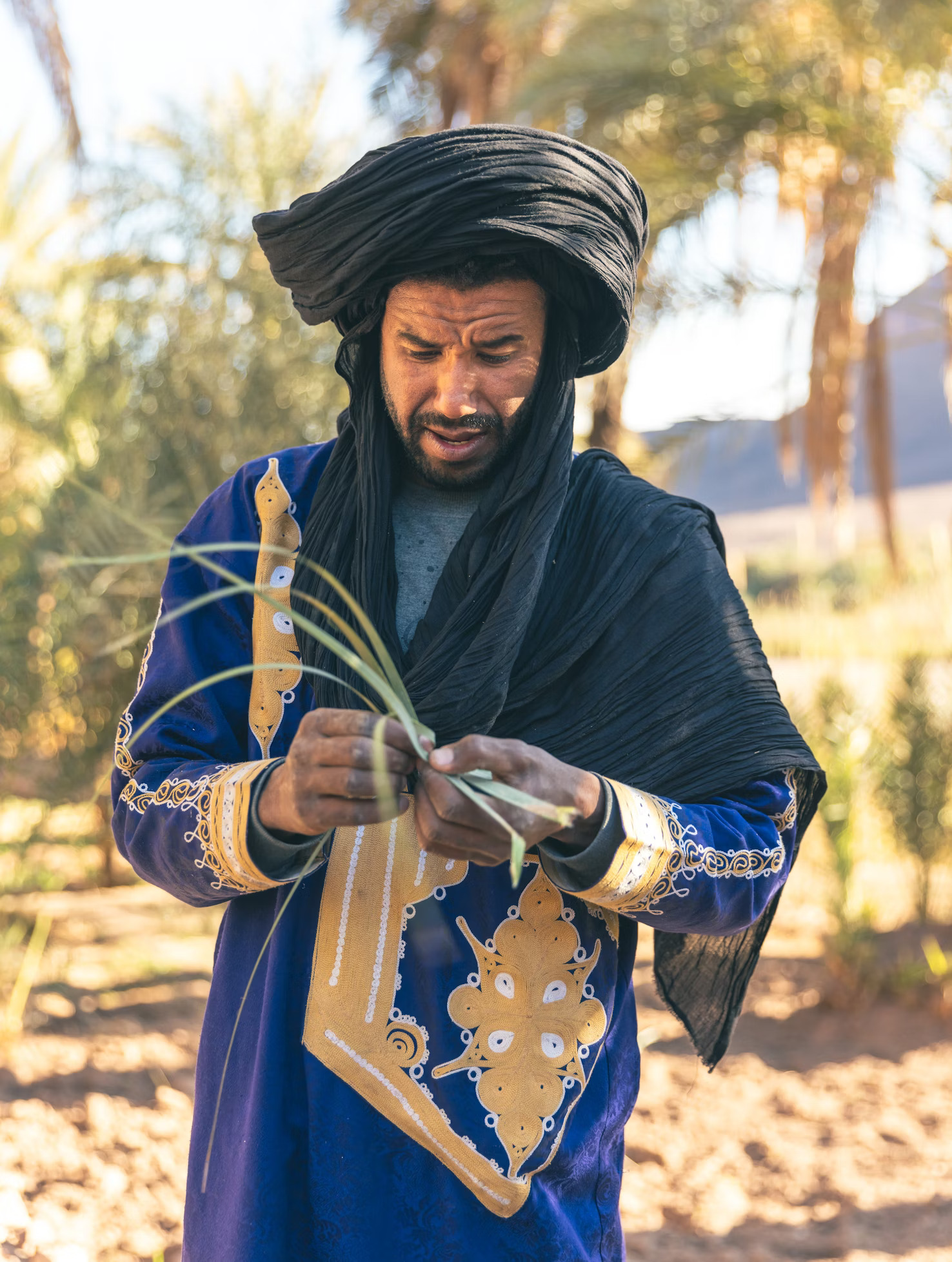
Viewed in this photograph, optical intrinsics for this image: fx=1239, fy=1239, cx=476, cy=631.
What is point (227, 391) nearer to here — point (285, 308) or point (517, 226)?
point (285, 308)

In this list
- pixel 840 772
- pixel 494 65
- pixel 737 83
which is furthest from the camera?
pixel 494 65

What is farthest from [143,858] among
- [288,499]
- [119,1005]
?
[119,1005]

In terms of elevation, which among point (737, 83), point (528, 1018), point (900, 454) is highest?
point (900, 454)

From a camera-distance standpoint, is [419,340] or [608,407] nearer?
[419,340]

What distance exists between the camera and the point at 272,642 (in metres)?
1.48

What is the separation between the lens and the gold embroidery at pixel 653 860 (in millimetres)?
1274

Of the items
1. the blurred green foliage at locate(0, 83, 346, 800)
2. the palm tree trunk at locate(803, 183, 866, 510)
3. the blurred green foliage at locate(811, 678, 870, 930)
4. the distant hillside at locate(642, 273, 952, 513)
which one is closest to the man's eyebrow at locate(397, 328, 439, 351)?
the blurred green foliage at locate(0, 83, 346, 800)

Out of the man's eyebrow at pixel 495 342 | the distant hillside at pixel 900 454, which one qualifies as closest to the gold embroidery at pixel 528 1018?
the man's eyebrow at pixel 495 342

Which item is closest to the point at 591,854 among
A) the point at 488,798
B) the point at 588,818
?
the point at 588,818

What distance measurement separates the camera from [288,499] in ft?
5.15

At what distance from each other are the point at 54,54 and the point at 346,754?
22.2 feet

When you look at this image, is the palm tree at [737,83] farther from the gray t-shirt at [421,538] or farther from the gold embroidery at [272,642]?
the gold embroidery at [272,642]

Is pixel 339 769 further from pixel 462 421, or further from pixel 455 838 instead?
pixel 462 421

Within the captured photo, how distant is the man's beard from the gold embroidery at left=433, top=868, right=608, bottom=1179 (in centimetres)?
48
